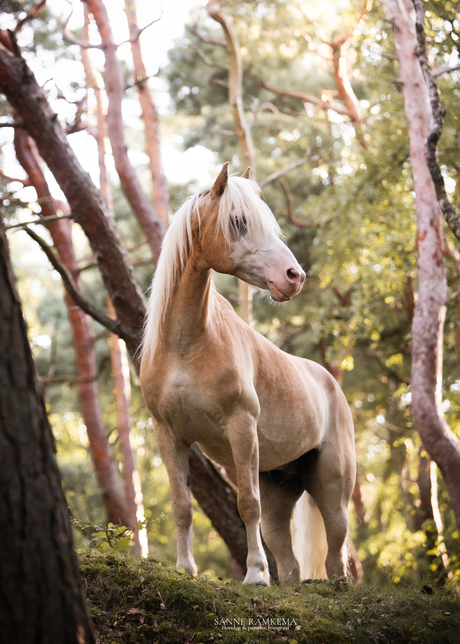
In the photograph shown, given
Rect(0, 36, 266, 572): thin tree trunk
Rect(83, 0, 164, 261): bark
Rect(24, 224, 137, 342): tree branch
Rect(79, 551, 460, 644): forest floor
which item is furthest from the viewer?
Rect(83, 0, 164, 261): bark

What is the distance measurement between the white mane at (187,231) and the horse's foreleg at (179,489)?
0.65 m

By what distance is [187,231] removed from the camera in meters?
3.97

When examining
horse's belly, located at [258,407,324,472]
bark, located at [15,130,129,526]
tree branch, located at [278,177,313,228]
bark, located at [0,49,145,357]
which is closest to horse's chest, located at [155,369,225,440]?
horse's belly, located at [258,407,324,472]

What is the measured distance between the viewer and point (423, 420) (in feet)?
22.5

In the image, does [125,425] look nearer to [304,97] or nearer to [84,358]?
[84,358]

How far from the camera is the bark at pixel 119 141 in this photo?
32.2 feet

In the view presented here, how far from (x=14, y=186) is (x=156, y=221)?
486 centimetres

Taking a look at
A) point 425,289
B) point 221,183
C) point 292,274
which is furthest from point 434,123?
point 292,274

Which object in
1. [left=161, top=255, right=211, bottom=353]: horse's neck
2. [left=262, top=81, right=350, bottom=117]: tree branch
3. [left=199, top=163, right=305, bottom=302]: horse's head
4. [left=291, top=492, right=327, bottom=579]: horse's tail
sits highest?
[left=262, top=81, right=350, bottom=117]: tree branch

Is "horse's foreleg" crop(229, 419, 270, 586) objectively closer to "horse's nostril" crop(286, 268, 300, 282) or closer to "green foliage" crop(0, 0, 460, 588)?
"horse's nostril" crop(286, 268, 300, 282)

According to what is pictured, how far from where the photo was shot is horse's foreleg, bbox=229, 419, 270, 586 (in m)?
3.92

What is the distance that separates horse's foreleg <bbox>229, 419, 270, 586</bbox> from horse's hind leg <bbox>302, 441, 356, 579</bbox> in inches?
47.3

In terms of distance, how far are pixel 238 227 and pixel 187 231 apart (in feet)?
1.25

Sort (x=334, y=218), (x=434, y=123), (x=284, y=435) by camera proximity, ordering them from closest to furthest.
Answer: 1. (x=284, y=435)
2. (x=434, y=123)
3. (x=334, y=218)
